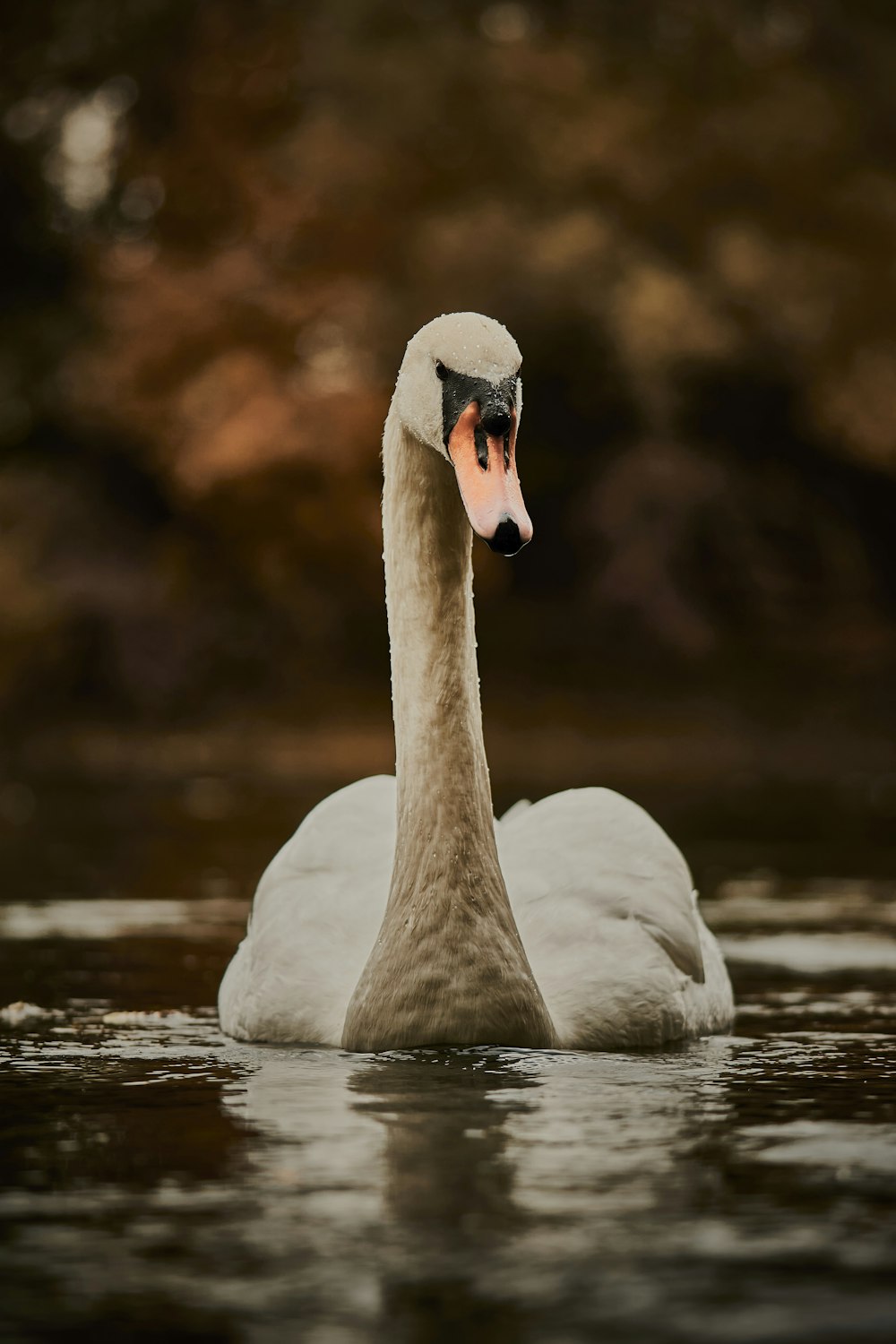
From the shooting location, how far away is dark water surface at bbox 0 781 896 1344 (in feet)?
11.4

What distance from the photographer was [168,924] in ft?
32.8

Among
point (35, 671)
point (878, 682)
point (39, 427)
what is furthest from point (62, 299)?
point (878, 682)

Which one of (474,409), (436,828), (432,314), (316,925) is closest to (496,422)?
(474,409)

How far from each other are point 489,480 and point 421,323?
2400 centimetres

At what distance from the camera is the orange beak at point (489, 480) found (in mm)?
5426

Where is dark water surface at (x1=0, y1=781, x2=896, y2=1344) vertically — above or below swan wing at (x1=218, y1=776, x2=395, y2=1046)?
below

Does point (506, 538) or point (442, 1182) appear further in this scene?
point (506, 538)

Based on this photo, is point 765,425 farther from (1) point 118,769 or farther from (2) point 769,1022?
(2) point 769,1022

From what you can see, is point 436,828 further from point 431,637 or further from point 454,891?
point 431,637

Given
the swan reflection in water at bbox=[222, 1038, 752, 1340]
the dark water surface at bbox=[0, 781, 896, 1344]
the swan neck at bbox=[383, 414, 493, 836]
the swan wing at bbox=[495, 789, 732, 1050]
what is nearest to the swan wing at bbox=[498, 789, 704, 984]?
the swan wing at bbox=[495, 789, 732, 1050]

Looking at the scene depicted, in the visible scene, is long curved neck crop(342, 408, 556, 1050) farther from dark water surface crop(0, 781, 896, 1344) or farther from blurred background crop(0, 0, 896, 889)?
blurred background crop(0, 0, 896, 889)

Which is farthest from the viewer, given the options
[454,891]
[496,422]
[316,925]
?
[316,925]

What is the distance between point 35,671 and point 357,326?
6047mm

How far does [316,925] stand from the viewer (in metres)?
6.88
